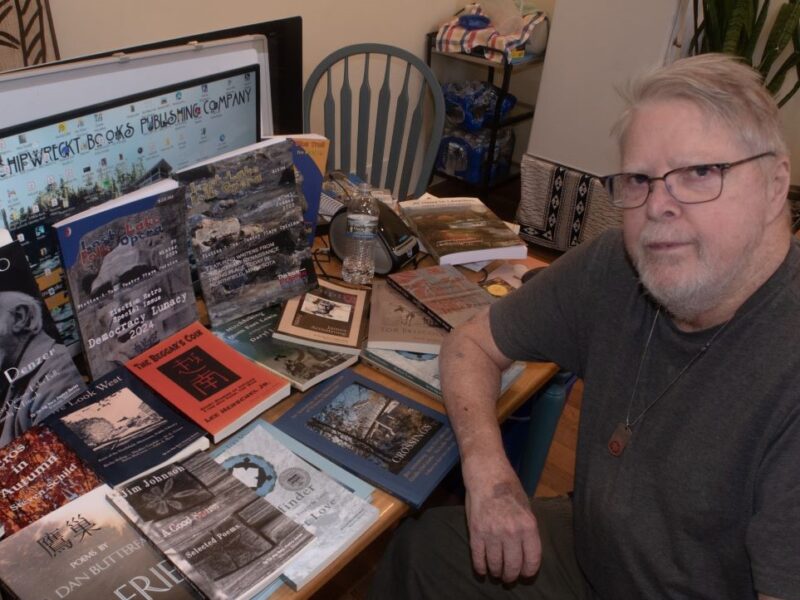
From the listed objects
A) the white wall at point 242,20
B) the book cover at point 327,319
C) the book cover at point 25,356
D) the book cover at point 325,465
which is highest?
the white wall at point 242,20

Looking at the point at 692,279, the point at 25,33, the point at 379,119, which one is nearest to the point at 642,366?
the point at 692,279

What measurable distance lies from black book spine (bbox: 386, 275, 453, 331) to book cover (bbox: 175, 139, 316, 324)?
0.19 m

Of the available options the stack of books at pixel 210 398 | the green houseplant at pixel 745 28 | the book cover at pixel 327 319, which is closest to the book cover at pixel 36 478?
the stack of books at pixel 210 398

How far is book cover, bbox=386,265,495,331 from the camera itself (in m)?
1.35

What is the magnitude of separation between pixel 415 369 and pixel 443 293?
24cm

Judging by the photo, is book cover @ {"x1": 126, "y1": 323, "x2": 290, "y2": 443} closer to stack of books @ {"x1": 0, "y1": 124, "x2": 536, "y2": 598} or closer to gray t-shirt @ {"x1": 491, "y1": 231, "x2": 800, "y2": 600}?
stack of books @ {"x1": 0, "y1": 124, "x2": 536, "y2": 598}

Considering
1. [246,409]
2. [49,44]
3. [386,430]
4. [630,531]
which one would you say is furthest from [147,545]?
[49,44]

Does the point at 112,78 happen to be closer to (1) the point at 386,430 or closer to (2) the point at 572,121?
(1) the point at 386,430

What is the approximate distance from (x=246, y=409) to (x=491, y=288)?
0.65 metres

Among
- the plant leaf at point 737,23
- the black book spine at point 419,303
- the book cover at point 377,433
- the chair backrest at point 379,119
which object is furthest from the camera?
the plant leaf at point 737,23

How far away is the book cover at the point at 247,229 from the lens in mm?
1188

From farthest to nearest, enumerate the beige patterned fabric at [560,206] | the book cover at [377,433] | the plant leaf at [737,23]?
the beige patterned fabric at [560,206] < the plant leaf at [737,23] < the book cover at [377,433]

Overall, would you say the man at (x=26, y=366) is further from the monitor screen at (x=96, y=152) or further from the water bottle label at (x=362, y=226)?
the water bottle label at (x=362, y=226)

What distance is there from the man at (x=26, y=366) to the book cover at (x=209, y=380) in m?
0.13
